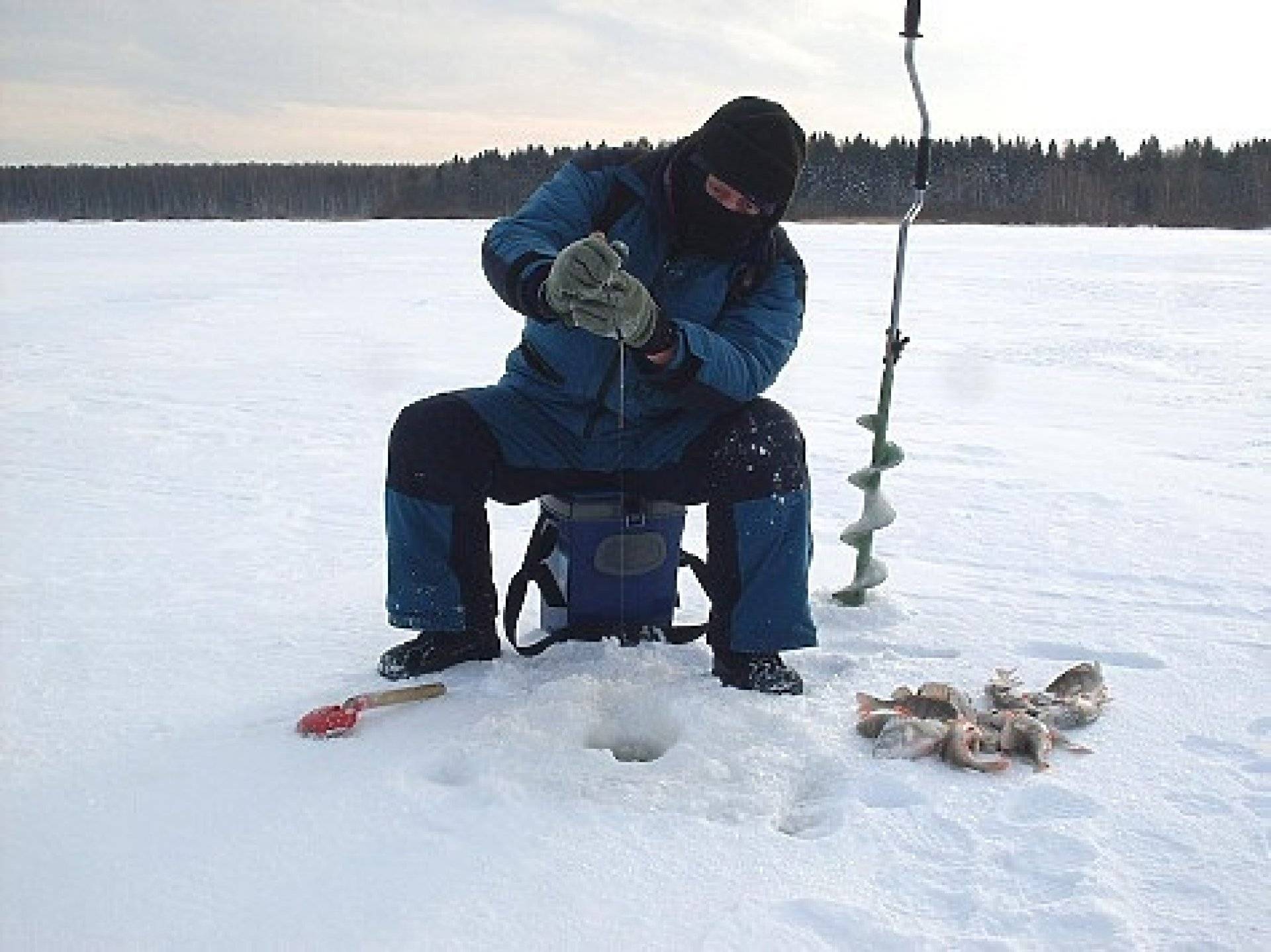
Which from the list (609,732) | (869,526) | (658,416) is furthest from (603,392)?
(869,526)

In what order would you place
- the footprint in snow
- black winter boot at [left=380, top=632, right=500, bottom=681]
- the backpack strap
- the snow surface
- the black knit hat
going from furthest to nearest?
the backpack strap → black winter boot at [left=380, top=632, right=500, bottom=681] → the black knit hat → the footprint in snow → the snow surface

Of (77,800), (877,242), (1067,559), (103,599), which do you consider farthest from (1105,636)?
(877,242)

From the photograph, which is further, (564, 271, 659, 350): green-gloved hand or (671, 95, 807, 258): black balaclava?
(671, 95, 807, 258): black balaclava

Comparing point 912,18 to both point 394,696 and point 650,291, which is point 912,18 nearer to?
point 650,291

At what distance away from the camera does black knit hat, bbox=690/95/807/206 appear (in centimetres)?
278

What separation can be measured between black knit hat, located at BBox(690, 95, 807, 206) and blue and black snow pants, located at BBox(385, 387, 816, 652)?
0.55 meters

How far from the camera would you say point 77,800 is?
7.30ft

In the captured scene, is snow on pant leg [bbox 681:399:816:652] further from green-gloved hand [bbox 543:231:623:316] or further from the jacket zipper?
green-gloved hand [bbox 543:231:623:316]

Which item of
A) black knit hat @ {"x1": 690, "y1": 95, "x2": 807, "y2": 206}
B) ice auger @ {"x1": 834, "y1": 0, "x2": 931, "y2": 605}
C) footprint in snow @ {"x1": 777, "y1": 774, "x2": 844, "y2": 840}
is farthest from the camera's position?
ice auger @ {"x1": 834, "y1": 0, "x2": 931, "y2": 605}

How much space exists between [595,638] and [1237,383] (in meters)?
7.12

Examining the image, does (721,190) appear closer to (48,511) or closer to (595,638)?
(595,638)

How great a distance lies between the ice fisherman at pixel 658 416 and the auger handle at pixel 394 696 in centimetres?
18

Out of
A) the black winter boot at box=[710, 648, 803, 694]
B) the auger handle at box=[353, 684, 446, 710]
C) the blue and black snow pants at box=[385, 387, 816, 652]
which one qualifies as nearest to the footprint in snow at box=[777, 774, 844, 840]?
the black winter boot at box=[710, 648, 803, 694]

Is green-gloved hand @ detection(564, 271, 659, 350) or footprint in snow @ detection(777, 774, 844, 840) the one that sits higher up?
green-gloved hand @ detection(564, 271, 659, 350)
